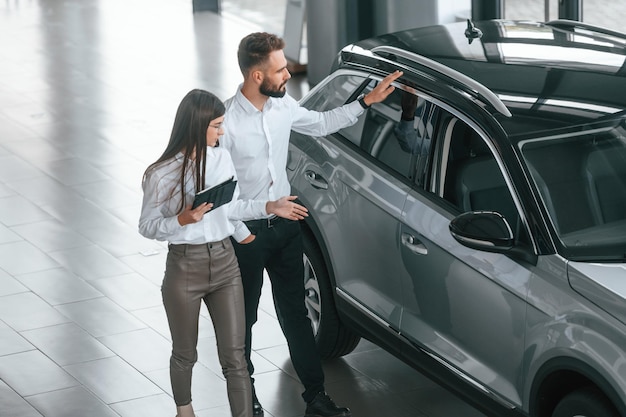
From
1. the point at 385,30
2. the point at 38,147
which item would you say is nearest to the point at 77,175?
the point at 38,147

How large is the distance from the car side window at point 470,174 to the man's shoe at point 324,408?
4.38ft

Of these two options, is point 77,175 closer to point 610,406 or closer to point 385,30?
point 385,30

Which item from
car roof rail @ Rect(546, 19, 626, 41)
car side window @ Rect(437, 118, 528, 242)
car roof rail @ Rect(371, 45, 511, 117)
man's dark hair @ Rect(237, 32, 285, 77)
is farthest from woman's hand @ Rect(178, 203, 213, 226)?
car roof rail @ Rect(546, 19, 626, 41)

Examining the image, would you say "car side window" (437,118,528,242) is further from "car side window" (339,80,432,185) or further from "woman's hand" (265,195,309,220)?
"woman's hand" (265,195,309,220)

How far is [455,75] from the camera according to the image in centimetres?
563

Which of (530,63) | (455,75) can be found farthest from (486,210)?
(530,63)

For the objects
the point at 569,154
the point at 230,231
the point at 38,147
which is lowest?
the point at 38,147

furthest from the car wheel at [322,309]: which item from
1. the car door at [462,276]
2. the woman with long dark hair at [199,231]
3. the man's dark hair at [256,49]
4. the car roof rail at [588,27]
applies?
the car roof rail at [588,27]

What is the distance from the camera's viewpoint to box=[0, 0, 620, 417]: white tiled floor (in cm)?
665

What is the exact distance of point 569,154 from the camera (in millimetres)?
5305

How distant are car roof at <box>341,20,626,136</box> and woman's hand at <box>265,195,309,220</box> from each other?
0.90 m

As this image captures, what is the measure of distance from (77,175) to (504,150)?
236 inches

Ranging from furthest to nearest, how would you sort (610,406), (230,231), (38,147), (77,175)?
(38,147) < (77,175) < (230,231) < (610,406)

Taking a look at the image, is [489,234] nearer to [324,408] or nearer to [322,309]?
[324,408]
